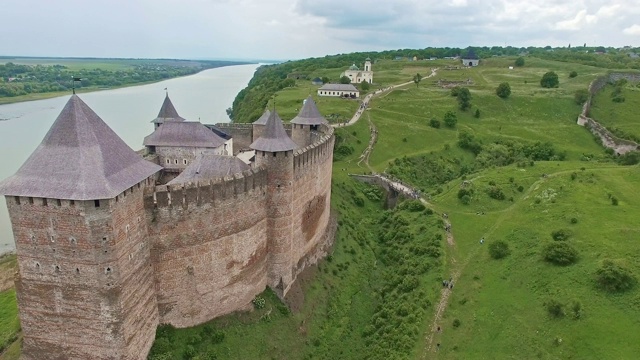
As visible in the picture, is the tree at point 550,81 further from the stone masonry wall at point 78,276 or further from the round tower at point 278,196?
the stone masonry wall at point 78,276

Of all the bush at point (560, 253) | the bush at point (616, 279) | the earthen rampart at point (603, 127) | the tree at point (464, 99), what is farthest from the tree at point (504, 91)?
the bush at point (616, 279)

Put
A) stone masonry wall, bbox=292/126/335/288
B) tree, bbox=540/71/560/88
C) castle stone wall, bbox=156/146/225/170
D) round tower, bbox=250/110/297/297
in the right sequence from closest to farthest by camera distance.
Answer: round tower, bbox=250/110/297/297
stone masonry wall, bbox=292/126/335/288
castle stone wall, bbox=156/146/225/170
tree, bbox=540/71/560/88

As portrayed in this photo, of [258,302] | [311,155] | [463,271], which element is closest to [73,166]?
[258,302]

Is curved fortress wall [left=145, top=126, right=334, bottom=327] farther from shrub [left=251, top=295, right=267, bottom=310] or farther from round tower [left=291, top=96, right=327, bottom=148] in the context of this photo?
round tower [left=291, top=96, right=327, bottom=148]

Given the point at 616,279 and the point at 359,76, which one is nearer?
the point at 616,279

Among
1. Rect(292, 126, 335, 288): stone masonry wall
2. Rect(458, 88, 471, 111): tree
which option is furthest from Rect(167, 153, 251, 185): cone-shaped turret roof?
Rect(458, 88, 471, 111): tree

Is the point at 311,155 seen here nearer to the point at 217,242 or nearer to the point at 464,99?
the point at 217,242
